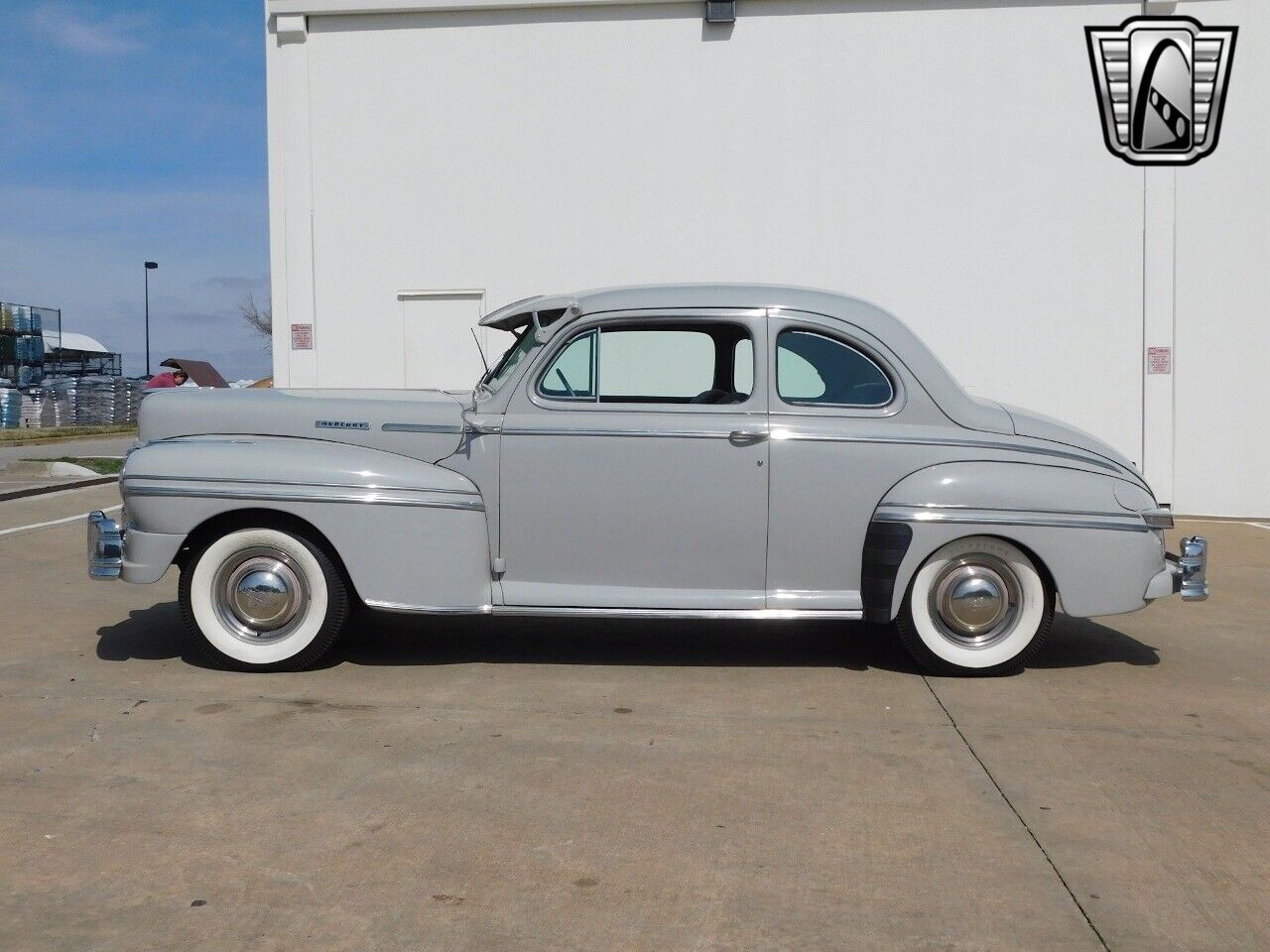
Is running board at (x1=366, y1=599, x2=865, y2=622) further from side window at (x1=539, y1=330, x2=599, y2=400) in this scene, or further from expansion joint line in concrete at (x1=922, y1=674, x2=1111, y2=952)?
side window at (x1=539, y1=330, x2=599, y2=400)

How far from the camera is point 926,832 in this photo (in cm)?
369

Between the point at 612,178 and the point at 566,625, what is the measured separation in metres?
7.10

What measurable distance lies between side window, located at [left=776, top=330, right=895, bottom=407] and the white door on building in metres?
7.51

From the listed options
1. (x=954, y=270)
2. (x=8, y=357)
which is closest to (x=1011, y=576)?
(x=954, y=270)

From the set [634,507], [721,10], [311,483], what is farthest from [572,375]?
[721,10]

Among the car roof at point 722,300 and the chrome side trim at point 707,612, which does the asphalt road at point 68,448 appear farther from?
the chrome side trim at point 707,612

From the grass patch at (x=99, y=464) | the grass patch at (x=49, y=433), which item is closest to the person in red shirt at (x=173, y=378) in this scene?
the grass patch at (x=99, y=464)

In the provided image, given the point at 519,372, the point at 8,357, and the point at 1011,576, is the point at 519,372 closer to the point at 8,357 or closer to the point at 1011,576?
the point at 1011,576

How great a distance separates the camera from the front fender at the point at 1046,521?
544 centimetres

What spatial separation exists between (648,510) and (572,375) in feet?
2.38

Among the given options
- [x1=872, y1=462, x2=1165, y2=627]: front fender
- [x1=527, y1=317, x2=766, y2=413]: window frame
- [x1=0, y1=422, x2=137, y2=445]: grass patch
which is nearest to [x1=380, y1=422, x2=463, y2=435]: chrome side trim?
[x1=527, y1=317, x2=766, y2=413]: window frame

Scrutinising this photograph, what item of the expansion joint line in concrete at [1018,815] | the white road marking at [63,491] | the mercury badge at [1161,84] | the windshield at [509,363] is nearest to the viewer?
the expansion joint line in concrete at [1018,815]

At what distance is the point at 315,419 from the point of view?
564 cm

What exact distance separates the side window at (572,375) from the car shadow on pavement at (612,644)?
4.27 ft
